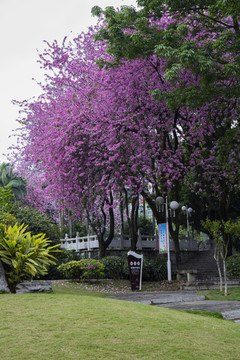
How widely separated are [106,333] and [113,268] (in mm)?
14745

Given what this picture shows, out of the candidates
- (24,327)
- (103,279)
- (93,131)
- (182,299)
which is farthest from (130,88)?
(24,327)

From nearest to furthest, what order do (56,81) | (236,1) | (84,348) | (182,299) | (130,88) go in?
(84,348) < (182,299) < (236,1) < (130,88) < (56,81)

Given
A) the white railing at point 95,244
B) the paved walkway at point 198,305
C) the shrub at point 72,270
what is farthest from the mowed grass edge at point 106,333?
the white railing at point 95,244

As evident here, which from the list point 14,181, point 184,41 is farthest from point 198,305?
point 14,181

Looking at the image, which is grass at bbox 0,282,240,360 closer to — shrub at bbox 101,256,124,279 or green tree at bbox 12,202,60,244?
green tree at bbox 12,202,60,244

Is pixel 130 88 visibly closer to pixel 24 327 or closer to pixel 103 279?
pixel 103 279

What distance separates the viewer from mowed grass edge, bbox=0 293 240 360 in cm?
509

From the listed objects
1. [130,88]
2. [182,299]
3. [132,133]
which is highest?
[130,88]

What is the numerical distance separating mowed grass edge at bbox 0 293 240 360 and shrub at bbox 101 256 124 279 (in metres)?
12.4

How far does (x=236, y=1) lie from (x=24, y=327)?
12.3 m

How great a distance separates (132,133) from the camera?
1962 centimetres

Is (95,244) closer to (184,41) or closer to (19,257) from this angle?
(184,41)

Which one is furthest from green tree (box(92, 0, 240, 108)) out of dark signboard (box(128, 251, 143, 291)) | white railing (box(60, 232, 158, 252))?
white railing (box(60, 232, 158, 252))

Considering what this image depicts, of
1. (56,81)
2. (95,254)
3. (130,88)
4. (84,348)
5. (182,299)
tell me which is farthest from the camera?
(95,254)
